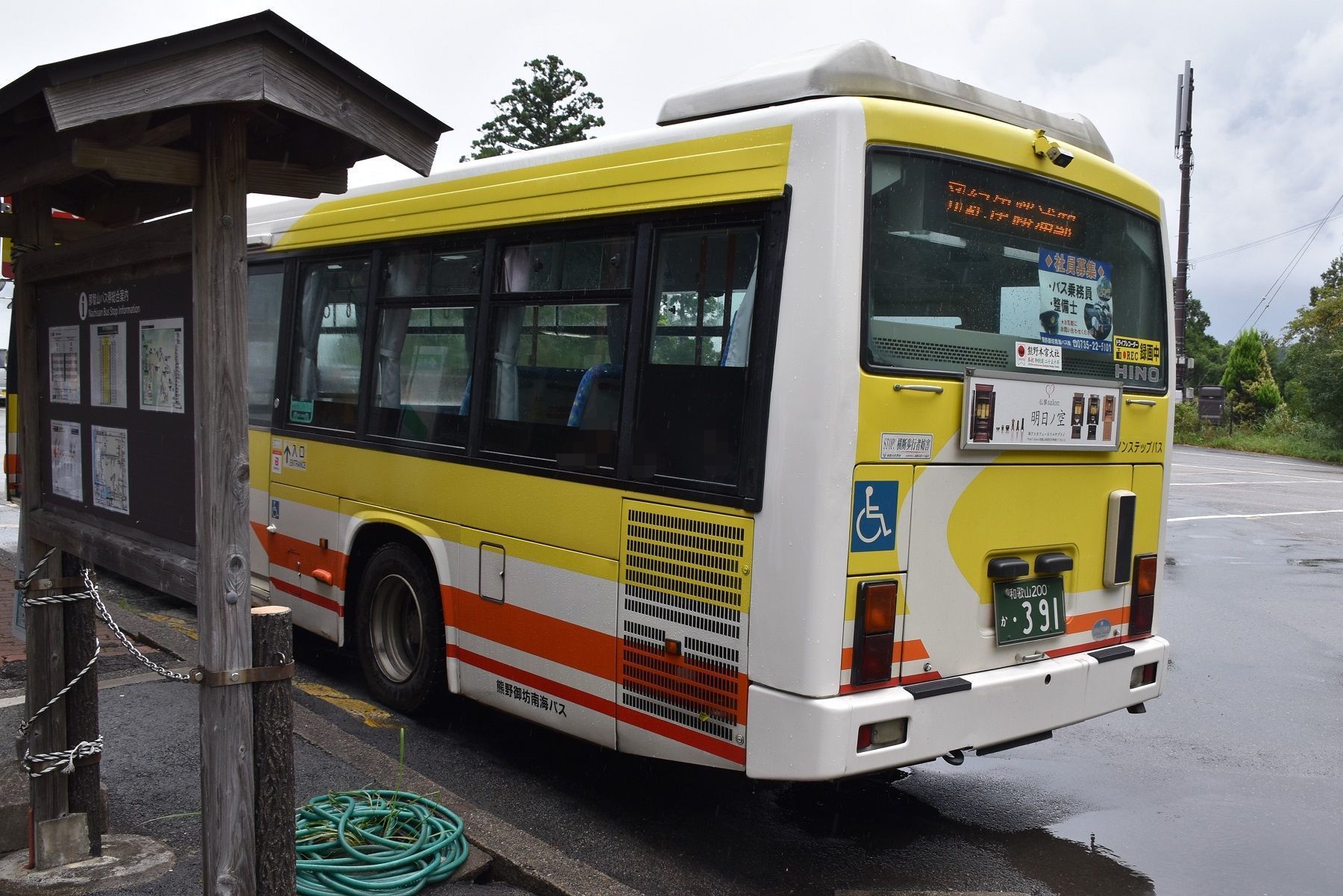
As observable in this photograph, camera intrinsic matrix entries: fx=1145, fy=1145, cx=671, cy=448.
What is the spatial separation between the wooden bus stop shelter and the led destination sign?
2116 millimetres

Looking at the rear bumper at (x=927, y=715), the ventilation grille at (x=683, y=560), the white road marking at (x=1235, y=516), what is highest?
the ventilation grille at (x=683, y=560)

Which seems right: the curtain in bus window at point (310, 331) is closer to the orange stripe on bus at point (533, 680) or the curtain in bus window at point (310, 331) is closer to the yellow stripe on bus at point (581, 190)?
the yellow stripe on bus at point (581, 190)

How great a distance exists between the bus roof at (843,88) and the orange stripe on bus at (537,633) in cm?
223

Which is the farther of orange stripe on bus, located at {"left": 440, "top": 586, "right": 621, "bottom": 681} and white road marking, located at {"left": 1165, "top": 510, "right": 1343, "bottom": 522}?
white road marking, located at {"left": 1165, "top": 510, "right": 1343, "bottom": 522}

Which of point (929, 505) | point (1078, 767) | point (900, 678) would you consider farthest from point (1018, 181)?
Result: point (1078, 767)

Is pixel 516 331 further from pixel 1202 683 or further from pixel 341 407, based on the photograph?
pixel 1202 683

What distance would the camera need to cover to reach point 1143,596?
17.7ft

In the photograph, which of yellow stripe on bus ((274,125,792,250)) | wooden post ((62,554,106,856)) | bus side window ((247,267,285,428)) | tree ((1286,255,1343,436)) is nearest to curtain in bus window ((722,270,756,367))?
yellow stripe on bus ((274,125,792,250))

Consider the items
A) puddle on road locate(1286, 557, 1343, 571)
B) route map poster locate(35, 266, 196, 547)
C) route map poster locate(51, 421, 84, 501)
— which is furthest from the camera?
puddle on road locate(1286, 557, 1343, 571)

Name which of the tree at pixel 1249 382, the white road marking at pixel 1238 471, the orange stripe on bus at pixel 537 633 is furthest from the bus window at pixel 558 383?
the tree at pixel 1249 382

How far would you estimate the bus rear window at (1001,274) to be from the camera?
4301 millimetres

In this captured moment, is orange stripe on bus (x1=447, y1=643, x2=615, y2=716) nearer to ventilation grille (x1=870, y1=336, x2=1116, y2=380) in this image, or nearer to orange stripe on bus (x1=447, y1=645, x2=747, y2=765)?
orange stripe on bus (x1=447, y1=645, x2=747, y2=765)

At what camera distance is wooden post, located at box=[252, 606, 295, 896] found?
3363 millimetres

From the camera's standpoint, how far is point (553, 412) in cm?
518
